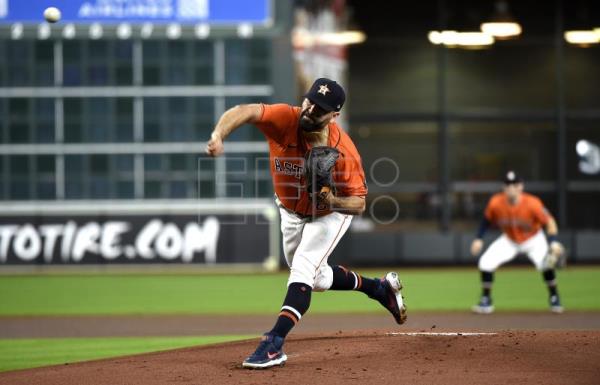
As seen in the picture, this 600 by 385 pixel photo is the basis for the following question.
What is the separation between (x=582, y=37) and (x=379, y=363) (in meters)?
18.9

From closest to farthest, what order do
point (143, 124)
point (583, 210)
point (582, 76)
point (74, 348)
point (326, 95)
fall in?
point (326, 95) < point (74, 348) < point (143, 124) < point (583, 210) < point (582, 76)

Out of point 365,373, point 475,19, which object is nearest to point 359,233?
point 475,19

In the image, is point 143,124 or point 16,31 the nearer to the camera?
point 16,31

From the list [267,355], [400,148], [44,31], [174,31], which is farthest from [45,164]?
[267,355]

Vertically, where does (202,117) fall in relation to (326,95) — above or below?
above

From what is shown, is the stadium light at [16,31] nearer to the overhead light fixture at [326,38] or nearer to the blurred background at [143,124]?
the blurred background at [143,124]

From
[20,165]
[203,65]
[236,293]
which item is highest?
[203,65]

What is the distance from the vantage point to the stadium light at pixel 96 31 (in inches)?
795

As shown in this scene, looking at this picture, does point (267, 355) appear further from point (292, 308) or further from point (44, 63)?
point (44, 63)

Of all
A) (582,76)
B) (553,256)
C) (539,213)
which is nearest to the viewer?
(553,256)

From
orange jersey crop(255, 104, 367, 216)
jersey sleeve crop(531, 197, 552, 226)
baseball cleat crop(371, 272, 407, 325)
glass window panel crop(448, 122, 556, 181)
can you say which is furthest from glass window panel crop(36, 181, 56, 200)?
orange jersey crop(255, 104, 367, 216)

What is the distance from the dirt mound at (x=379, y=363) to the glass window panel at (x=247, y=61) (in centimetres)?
1266

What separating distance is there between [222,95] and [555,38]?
870 centimetres

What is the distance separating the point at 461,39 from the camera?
24.5m
